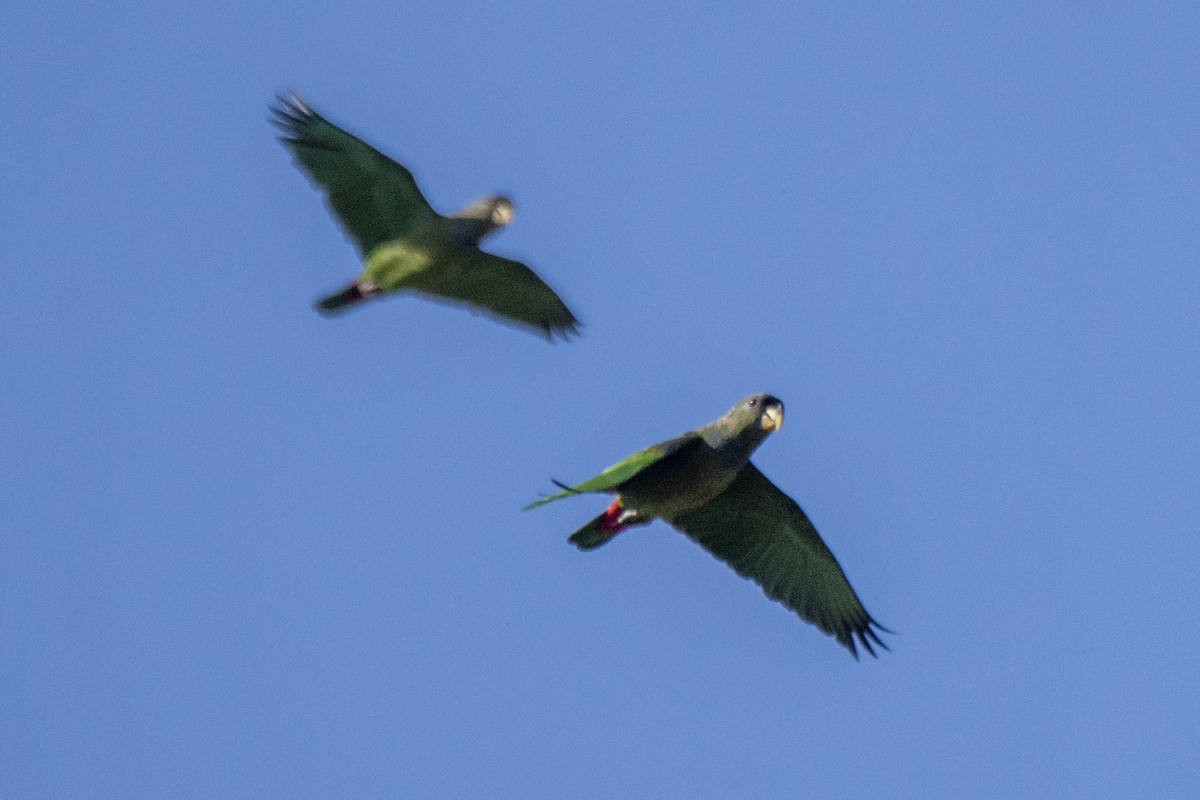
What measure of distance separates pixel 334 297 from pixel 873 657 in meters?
5.33

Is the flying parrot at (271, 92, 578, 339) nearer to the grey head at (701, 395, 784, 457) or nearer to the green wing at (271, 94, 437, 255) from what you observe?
the green wing at (271, 94, 437, 255)

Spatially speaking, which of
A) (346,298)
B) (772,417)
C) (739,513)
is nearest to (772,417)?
(772,417)

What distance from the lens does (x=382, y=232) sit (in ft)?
44.6

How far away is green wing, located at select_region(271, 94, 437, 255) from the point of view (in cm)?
1332

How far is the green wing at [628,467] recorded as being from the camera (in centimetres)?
1105

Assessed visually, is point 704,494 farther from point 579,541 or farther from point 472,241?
point 472,241

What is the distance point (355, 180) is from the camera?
44.1ft

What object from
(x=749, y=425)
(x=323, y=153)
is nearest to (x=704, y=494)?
(x=749, y=425)

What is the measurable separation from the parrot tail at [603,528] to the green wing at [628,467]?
52cm

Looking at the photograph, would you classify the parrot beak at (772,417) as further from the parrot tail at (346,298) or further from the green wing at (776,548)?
the parrot tail at (346,298)

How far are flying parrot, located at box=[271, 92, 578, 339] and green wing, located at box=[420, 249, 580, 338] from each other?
6cm

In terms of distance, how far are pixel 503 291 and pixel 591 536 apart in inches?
120

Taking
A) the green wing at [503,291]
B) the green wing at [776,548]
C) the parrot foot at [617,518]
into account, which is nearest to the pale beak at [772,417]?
the green wing at [776,548]

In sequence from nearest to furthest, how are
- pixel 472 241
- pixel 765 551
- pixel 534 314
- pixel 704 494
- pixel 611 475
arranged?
pixel 611 475
pixel 704 494
pixel 765 551
pixel 472 241
pixel 534 314
